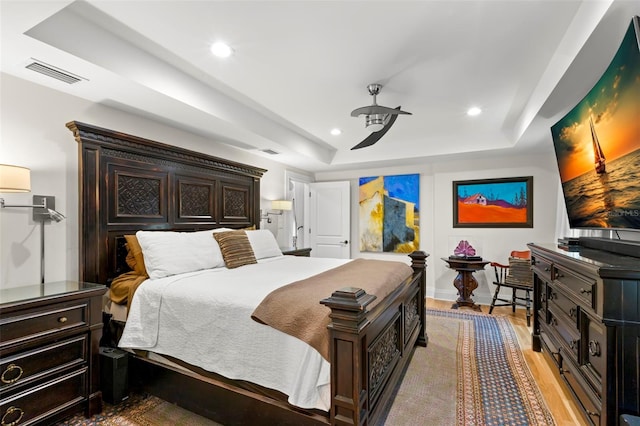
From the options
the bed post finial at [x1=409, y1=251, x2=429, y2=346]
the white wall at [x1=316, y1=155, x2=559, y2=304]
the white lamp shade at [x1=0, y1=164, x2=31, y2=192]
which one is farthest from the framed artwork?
the white lamp shade at [x1=0, y1=164, x2=31, y2=192]

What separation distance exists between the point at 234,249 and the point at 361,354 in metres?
1.86

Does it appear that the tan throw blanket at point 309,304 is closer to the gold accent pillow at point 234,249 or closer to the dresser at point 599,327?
the gold accent pillow at point 234,249

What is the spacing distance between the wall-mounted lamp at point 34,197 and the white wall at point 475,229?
464 cm

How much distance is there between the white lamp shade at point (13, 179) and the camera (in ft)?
6.24

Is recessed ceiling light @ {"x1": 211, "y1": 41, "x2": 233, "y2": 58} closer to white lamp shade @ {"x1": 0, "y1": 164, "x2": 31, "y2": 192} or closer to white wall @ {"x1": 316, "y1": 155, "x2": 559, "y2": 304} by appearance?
white lamp shade @ {"x1": 0, "y1": 164, "x2": 31, "y2": 192}

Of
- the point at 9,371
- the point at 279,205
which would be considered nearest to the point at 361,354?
the point at 9,371

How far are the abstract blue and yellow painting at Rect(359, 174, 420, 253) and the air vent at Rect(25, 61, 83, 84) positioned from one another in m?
4.51

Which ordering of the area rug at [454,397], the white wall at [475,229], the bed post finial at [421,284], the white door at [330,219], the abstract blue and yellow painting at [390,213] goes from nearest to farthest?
the area rug at [454,397]
the bed post finial at [421,284]
the white wall at [475,229]
the abstract blue and yellow painting at [390,213]
the white door at [330,219]

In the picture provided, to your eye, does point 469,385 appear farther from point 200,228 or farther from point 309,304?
point 200,228

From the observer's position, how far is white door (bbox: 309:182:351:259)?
589 cm

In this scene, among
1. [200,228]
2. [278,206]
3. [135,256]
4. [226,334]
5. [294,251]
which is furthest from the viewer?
[278,206]

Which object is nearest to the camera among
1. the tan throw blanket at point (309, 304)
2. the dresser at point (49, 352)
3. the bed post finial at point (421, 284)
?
the tan throw blanket at point (309, 304)

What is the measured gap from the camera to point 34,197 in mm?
2303

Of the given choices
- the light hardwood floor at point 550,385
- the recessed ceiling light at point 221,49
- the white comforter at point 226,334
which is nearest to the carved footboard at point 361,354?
the white comforter at point 226,334
